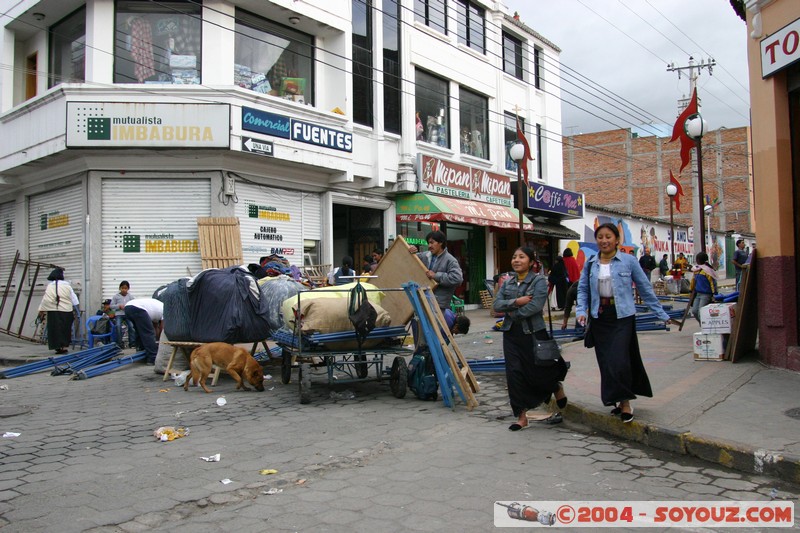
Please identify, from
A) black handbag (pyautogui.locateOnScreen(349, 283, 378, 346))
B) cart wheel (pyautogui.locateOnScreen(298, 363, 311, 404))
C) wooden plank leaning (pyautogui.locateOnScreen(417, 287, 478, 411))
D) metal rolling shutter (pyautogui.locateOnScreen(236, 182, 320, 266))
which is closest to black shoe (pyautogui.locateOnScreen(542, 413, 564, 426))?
wooden plank leaning (pyautogui.locateOnScreen(417, 287, 478, 411))

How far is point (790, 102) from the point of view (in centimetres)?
761

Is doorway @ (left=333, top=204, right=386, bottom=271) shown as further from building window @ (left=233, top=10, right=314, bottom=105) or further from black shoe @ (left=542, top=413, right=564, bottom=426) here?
black shoe @ (left=542, top=413, right=564, bottom=426)

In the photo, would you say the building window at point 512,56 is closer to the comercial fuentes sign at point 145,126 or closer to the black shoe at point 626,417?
the comercial fuentes sign at point 145,126

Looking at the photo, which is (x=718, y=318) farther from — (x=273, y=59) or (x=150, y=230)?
(x=273, y=59)

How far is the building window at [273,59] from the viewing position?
1462cm

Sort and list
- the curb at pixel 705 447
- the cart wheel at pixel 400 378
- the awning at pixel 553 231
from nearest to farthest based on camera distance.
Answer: the curb at pixel 705 447
the cart wheel at pixel 400 378
the awning at pixel 553 231

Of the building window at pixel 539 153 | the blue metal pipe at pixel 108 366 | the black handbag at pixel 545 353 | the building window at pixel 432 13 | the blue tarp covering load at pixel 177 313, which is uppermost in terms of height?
the building window at pixel 432 13

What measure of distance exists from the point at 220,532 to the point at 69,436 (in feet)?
10.1

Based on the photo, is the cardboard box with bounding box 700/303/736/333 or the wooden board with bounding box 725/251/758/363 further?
the cardboard box with bounding box 700/303/736/333

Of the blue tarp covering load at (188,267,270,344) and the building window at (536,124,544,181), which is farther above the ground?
the building window at (536,124,544,181)

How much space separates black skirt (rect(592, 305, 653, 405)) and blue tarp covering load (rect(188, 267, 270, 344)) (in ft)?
16.0

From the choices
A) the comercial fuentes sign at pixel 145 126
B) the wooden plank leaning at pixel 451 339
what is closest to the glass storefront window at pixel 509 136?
the comercial fuentes sign at pixel 145 126

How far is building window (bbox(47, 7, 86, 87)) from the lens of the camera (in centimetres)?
1437

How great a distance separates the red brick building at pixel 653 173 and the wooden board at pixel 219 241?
40732mm
